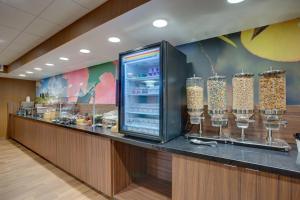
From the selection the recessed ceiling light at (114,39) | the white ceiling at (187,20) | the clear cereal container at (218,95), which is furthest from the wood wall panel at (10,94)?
the clear cereal container at (218,95)

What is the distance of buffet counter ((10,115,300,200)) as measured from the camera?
96 cm

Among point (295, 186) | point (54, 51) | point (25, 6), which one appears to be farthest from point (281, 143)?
point (54, 51)

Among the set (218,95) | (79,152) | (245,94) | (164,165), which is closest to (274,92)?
(245,94)

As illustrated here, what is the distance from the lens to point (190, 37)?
6.11 feet

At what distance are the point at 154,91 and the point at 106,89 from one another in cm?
171

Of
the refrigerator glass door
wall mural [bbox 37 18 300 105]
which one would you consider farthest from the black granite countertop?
A: wall mural [bbox 37 18 300 105]

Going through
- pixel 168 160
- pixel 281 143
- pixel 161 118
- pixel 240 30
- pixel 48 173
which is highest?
pixel 240 30

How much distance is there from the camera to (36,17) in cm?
199

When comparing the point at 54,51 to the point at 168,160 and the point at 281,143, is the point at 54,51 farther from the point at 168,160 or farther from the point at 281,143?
the point at 281,143

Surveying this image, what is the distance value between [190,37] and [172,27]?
1.03 ft

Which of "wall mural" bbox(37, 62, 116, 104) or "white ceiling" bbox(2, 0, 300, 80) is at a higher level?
"white ceiling" bbox(2, 0, 300, 80)

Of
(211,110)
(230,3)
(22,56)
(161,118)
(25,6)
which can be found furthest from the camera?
(22,56)

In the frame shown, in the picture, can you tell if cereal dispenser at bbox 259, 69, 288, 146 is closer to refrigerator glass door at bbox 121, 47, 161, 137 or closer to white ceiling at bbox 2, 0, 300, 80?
white ceiling at bbox 2, 0, 300, 80

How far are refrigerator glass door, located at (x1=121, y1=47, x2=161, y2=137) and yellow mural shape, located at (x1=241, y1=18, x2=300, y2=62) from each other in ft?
3.09
